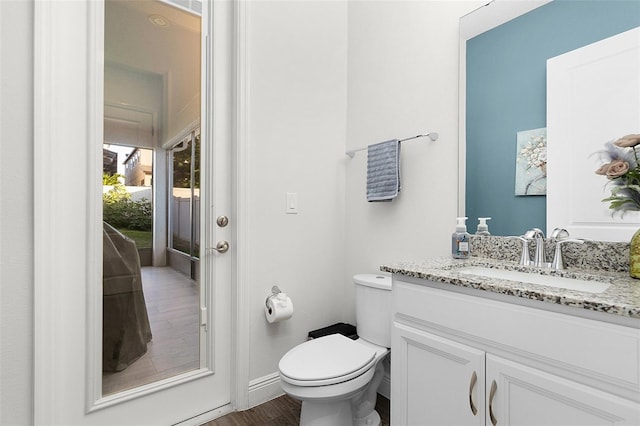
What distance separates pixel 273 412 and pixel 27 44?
1.95 m

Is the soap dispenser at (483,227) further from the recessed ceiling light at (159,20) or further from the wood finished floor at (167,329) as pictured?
the recessed ceiling light at (159,20)

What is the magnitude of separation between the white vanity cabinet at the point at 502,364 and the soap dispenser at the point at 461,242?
393mm

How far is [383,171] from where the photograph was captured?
5.73 feet

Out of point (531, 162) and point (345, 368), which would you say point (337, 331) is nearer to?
point (345, 368)

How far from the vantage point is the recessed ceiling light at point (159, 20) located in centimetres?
149

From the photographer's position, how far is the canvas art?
127 cm

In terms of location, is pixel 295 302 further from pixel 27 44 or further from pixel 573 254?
pixel 27 44

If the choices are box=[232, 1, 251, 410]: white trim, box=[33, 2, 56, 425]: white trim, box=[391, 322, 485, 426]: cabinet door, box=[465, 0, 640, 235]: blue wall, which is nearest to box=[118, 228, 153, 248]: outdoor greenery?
box=[33, 2, 56, 425]: white trim

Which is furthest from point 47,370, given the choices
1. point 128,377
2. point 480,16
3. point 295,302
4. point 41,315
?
point 480,16

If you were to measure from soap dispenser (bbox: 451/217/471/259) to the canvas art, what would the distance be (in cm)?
26

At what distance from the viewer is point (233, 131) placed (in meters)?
1.69

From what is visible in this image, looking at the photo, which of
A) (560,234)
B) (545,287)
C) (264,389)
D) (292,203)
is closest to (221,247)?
(292,203)

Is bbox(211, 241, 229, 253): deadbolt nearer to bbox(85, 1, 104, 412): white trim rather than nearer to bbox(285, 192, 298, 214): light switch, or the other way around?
bbox(285, 192, 298, 214): light switch

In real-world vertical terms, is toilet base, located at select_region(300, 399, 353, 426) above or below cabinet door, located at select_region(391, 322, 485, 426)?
below
